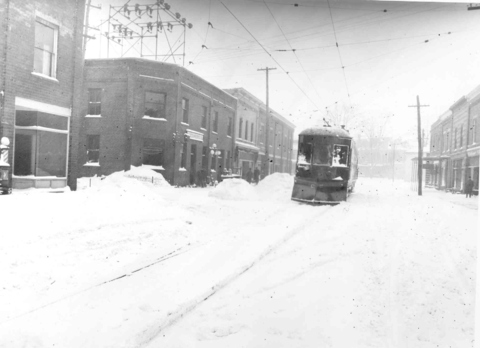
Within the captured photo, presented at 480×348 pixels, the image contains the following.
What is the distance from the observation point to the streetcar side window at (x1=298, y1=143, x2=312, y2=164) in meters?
8.36

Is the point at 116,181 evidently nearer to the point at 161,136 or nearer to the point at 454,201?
the point at 161,136

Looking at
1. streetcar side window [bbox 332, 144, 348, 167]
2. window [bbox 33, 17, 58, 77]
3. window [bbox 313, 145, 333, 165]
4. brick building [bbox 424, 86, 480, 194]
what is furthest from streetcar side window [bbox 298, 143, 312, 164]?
window [bbox 33, 17, 58, 77]

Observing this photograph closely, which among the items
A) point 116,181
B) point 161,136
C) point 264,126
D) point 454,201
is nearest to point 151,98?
point 161,136

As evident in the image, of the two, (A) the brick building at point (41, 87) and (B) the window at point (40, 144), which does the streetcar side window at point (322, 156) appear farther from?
(B) the window at point (40, 144)

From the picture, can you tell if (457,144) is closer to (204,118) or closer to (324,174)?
(204,118)

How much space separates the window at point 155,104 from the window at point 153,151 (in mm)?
499

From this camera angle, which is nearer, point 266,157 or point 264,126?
point 264,126

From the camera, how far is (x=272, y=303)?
293 cm

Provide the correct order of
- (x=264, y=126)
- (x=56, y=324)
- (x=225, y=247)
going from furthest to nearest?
1. (x=264, y=126)
2. (x=225, y=247)
3. (x=56, y=324)

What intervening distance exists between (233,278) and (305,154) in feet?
18.7

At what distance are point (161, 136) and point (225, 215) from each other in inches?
82.8

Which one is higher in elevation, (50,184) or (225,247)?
(50,184)

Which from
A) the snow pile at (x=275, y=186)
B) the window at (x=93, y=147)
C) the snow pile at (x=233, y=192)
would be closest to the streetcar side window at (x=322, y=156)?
the snow pile at (x=275, y=186)

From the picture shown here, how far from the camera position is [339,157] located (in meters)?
8.62
